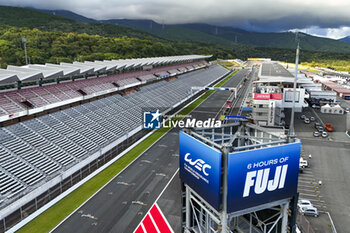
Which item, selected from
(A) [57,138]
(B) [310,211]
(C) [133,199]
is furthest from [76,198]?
(B) [310,211]

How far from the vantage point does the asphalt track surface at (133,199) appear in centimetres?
2394

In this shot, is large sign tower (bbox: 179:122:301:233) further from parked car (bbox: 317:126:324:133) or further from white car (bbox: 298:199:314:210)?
parked car (bbox: 317:126:324:133)

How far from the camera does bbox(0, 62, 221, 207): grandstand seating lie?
27109 millimetres

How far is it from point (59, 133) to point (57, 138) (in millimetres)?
1428

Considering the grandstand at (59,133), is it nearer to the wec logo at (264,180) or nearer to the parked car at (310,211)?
the wec logo at (264,180)

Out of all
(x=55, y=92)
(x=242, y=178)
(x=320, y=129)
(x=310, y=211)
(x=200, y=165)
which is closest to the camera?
(x=242, y=178)

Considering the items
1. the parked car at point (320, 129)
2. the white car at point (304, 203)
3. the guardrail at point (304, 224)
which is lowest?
the guardrail at point (304, 224)

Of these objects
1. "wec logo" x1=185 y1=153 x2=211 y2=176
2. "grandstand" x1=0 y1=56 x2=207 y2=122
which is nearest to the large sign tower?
"wec logo" x1=185 y1=153 x2=211 y2=176

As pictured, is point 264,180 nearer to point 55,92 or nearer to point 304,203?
point 304,203

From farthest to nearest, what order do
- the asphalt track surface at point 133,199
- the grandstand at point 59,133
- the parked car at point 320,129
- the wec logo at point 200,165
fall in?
the parked car at point 320,129, the grandstand at point 59,133, the asphalt track surface at point 133,199, the wec logo at point 200,165

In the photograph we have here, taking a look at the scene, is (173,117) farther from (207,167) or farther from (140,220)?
(207,167)

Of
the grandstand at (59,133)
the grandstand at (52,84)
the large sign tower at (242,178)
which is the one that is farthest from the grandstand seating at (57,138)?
the large sign tower at (242,178)

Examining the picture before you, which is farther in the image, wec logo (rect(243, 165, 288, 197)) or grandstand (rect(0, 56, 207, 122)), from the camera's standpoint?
grandstand (rect(0, 56, 207, 122))

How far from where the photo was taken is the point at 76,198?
91.4 feet
